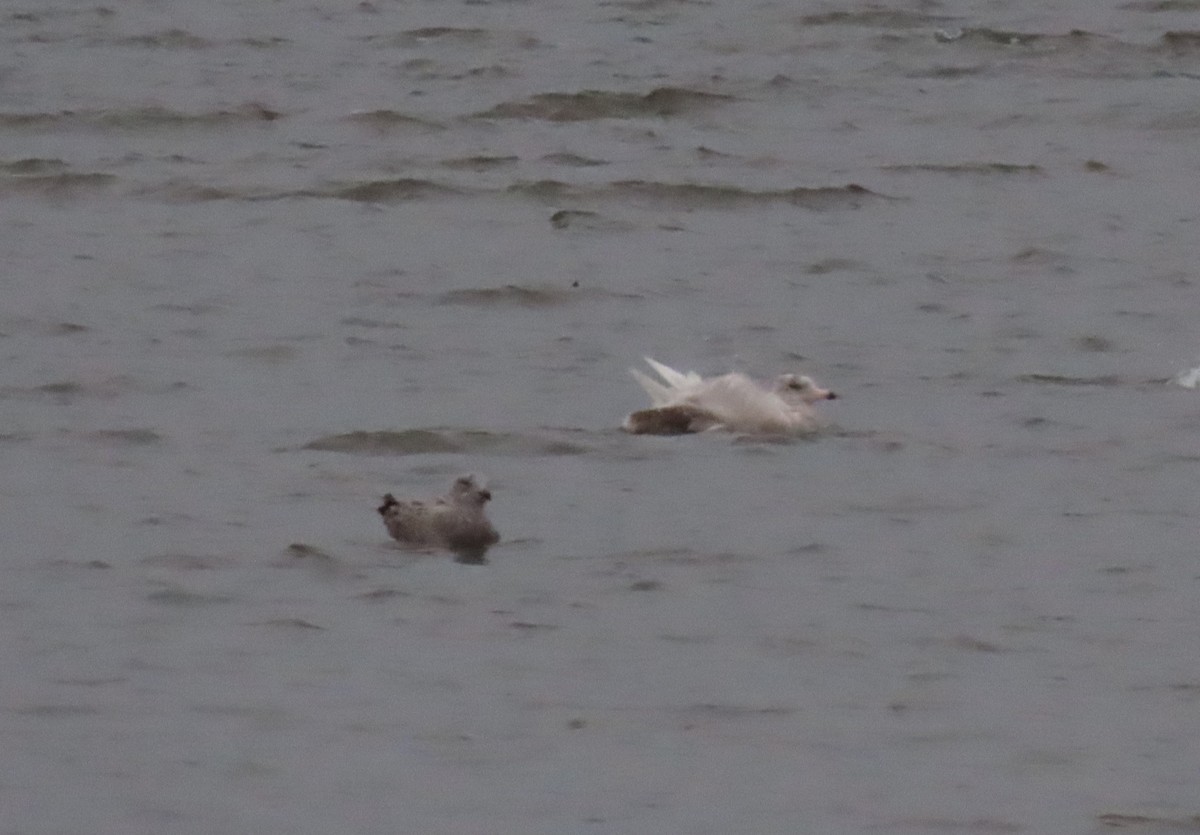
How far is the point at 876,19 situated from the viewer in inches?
908

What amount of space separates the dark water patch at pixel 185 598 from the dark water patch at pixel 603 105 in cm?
1087

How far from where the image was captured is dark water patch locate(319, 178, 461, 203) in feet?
57.5

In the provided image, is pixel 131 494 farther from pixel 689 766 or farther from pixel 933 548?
pixel 689 766

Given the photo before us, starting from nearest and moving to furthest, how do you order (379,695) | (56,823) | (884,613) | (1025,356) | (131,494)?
(56,823)
(379,695)
(884,613)
(131,494)
(1025,356)

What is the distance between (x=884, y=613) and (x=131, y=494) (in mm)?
2604

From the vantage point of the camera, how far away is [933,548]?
396 inches

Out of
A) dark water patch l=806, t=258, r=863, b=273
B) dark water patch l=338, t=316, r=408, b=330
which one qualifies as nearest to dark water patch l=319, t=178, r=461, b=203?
dark water patch l=806, t=258, r=863, b=273

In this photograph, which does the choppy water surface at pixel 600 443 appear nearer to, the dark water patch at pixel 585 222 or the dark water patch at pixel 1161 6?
the dark water patch at pixel 585 222

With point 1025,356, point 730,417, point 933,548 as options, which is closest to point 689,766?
point 933,548

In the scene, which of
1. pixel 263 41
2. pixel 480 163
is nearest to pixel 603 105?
pixel 480 163

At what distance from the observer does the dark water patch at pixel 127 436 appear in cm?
1155

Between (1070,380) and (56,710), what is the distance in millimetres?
5291

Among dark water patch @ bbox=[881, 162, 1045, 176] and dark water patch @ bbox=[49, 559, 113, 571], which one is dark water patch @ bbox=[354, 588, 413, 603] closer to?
dark water patch @ bbox=[49, 559, 113, 571]

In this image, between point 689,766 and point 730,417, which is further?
point 730,417
